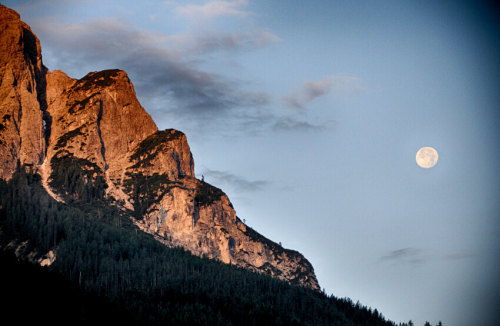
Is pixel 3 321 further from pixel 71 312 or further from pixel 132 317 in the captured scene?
pixel 132 317

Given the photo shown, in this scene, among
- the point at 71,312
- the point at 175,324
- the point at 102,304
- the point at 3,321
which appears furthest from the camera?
the point at 175,324

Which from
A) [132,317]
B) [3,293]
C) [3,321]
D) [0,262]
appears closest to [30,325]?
[3,321]

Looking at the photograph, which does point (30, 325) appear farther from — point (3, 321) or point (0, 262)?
point (0, 262)

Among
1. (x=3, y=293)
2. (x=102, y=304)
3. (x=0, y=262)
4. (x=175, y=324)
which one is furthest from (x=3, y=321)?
(x=175, y=324)

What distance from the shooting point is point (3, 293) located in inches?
6781

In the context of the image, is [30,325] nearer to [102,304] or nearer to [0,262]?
[102,304]

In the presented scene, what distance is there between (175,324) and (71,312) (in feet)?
139

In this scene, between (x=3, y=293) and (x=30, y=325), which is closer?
(x=30, y=325)

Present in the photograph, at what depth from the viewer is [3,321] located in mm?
153750

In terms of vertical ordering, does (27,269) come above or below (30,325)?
above

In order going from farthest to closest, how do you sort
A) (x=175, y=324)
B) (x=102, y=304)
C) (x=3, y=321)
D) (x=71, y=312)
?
(x=175, y=324) < (x=102, y=304) < (x=71, y=312) < (x=3, y=321)

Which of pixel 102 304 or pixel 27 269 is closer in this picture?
pixel 102 304

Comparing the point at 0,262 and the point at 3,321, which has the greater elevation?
the point at 0,262

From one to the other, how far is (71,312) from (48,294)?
50.0 feet
